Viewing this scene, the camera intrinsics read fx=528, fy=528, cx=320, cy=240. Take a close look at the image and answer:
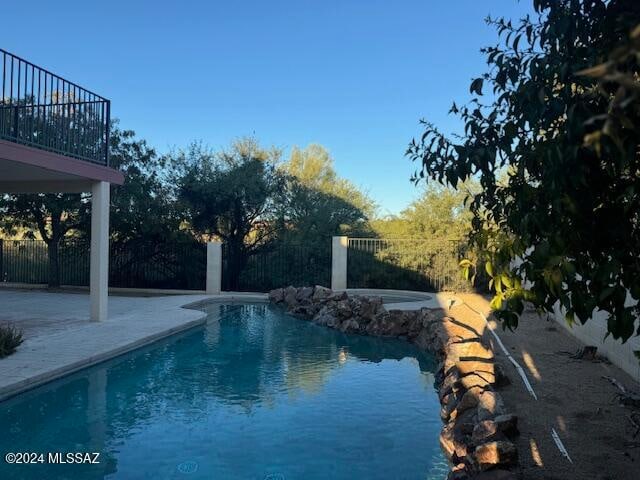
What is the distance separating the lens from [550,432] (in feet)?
17.8

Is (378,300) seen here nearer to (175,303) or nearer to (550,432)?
(175,303)

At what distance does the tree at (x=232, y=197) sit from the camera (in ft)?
71.5

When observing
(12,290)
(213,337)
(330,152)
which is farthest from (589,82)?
(330,152)

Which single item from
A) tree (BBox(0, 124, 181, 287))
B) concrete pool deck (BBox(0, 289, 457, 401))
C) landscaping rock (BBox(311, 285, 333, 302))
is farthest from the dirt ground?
tree (BBox(0, 124, 181, 287))

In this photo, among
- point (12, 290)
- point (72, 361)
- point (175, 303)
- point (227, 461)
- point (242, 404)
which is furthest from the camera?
point (12, 290)

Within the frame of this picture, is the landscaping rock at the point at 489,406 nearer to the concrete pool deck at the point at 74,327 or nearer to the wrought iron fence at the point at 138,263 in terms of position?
the concrete pool deck at the point at 74,327

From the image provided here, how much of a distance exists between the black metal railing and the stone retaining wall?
24.0ft

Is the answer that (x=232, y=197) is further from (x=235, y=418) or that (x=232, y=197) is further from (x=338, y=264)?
(x=235, y=418)

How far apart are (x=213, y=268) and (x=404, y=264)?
24.6ft

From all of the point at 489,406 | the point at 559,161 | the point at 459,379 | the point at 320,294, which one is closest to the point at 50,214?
the point at 320,294

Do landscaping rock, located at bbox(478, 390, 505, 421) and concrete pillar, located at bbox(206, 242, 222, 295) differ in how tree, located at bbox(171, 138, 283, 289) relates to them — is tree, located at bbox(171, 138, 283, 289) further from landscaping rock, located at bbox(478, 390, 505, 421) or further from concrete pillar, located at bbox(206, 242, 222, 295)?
landscaping rock, located at bbox(478, 390, 505, 421)

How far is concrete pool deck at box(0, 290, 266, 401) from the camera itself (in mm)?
7620

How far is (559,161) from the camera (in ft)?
6.15

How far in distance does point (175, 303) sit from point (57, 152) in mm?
7346
